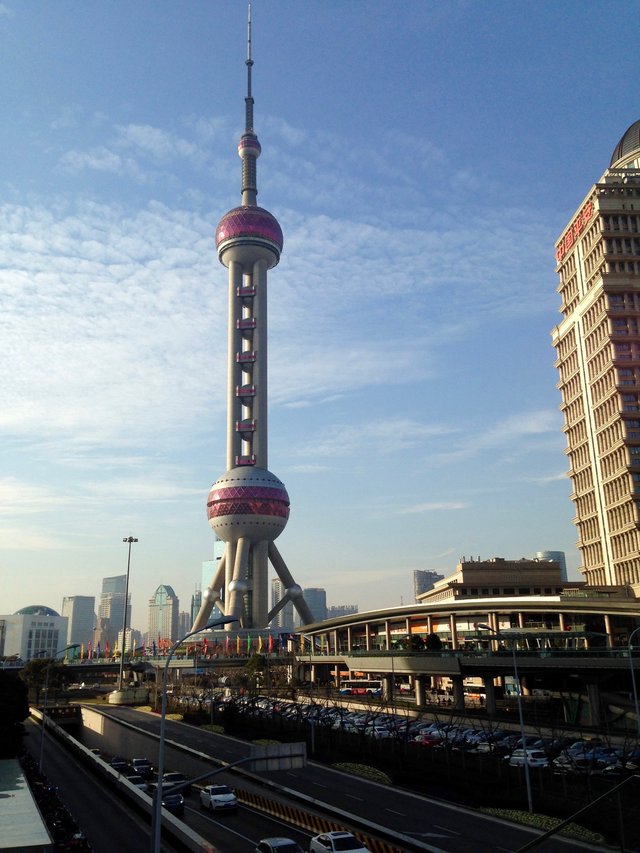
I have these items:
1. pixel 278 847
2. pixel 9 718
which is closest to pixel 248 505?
pixel 9 718

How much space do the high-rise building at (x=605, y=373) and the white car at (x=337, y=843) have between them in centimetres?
8763

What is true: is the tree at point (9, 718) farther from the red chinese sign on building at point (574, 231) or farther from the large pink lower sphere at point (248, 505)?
the red chinese sign on building at point (574, 231)

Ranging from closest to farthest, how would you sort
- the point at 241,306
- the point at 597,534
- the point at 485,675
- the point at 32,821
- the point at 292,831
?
the point at 32,821, the point at 292,831, the point at 485,675, the point at 597,534, the point at 241,306

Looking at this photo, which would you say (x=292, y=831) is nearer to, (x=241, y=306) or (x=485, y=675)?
(x=485, y=675)

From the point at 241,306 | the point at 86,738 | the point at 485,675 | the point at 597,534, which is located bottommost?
the point at 86,738

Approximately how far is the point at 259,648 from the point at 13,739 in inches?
2869

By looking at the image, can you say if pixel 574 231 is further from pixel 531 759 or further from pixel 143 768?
pixel 143 768

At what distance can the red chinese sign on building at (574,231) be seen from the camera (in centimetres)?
12638

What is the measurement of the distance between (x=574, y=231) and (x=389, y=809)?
4497 inches

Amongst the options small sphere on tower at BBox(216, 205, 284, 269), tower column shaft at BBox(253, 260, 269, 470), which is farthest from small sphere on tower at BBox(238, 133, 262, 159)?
tower column shaft at BBox(253, 260, 269, 470)

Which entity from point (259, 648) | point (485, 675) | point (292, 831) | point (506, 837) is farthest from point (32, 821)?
point (259, 648)

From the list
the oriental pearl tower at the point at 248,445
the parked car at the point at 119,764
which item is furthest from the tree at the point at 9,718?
the oriental pearl tower at the point at 248,445

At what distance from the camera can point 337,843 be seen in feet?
108

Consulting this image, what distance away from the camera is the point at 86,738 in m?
98.3
